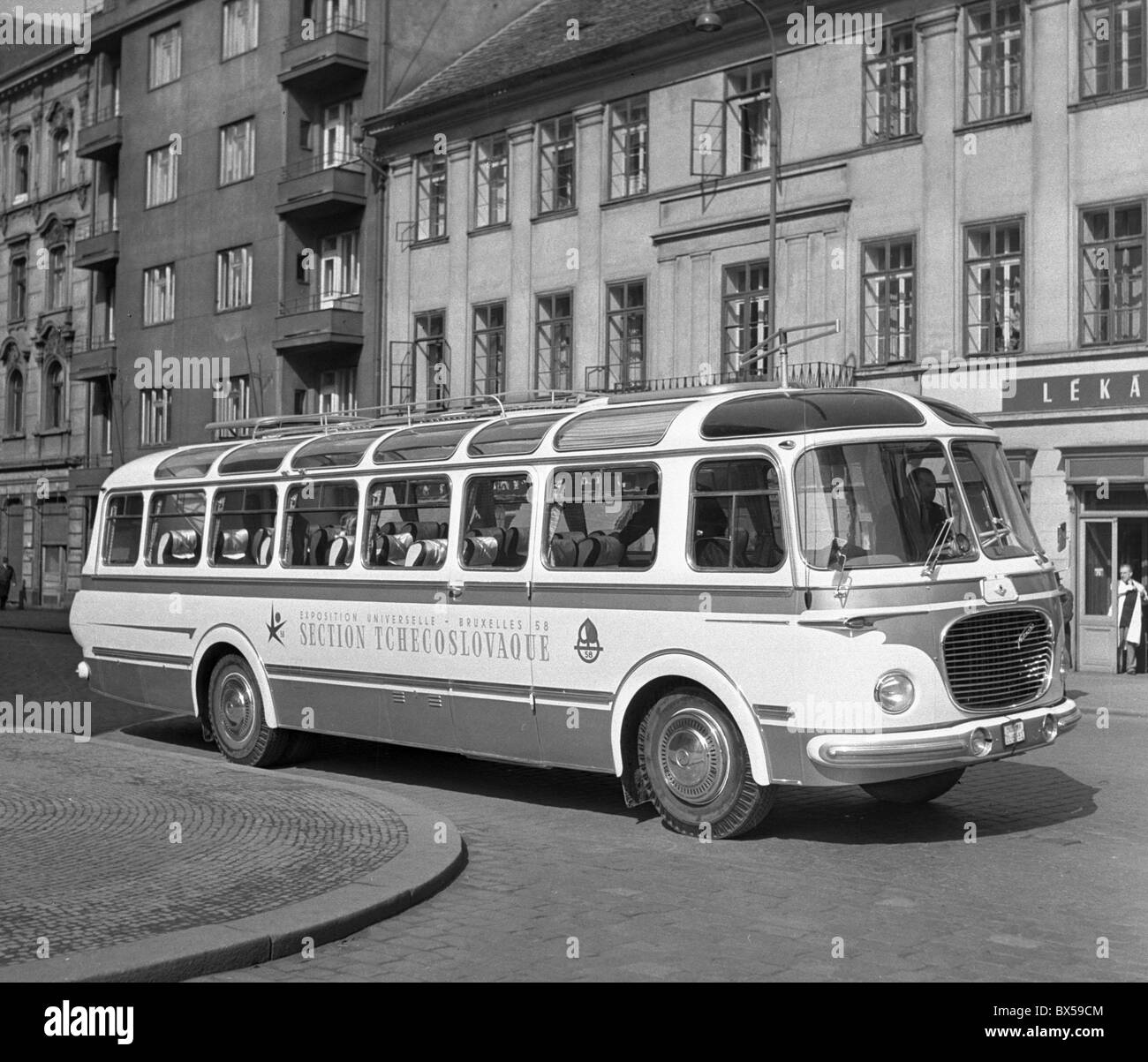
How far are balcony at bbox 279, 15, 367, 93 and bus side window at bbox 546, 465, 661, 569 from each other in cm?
3009

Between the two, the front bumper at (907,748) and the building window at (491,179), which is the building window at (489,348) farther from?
the front bumper at (907,748)

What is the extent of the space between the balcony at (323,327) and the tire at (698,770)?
28987 mm

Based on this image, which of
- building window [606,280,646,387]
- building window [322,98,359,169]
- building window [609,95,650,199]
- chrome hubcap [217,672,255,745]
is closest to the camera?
chrome hubcap [217,672,255,745]

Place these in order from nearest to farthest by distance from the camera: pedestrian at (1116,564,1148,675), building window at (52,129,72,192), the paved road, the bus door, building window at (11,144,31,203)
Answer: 1. the paved road
2. the bus door
3. pedestrian at (1116,564,1148,675)
4. building window at (52,129,72,192)
5. building window at (11,144,31,203)

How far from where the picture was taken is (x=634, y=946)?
6902 mm

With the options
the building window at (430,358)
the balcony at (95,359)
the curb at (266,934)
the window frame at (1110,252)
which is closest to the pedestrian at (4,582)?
the balcony at (95,359)

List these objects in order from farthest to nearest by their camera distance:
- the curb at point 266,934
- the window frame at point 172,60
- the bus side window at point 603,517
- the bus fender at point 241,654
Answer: the window frame at point 172,60 → the bus fender at point 241,654 → the bus side window at point 603,517 → the curb at point 266,934

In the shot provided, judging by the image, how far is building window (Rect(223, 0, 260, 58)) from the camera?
41844 millimetres

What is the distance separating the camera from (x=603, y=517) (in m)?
10.6

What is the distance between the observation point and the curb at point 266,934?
6.07 m

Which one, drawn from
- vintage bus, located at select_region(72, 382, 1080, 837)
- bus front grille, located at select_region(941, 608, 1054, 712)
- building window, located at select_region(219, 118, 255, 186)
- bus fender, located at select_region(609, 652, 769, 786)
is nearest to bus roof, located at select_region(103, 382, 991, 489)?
vintage bus, located at select_region(72, 382, 1080, 837)

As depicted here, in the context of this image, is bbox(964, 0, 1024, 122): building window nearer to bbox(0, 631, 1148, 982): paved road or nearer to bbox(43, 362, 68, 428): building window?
bbox(0, 631, 1148, 982): paved road
